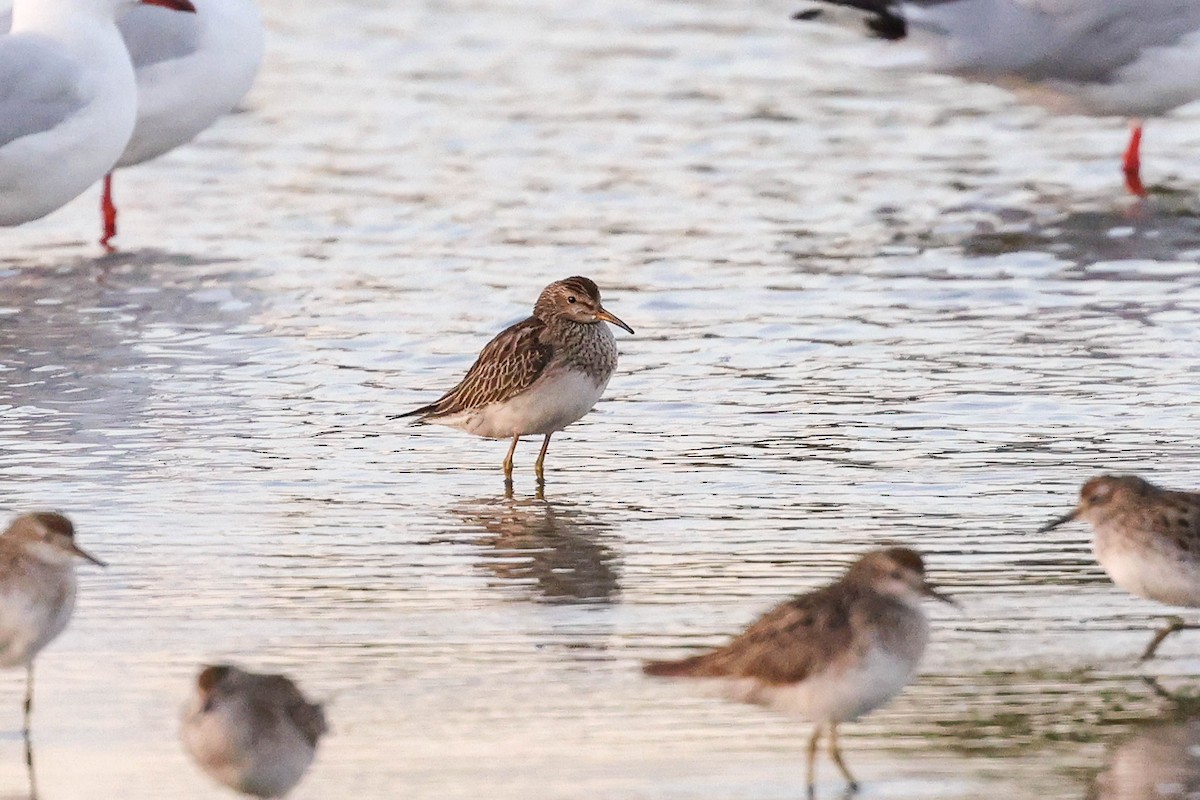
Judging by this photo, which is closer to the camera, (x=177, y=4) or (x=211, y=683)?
(x=211, y=683)

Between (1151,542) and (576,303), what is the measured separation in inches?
120

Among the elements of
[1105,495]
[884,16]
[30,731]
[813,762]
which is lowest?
[884,16]

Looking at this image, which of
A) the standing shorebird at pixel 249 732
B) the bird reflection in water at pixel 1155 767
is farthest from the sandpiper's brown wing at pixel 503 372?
the standing shorebird at pixel 249 732

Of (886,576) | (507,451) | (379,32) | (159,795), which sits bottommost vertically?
(379,32)

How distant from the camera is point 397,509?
8.34 meters

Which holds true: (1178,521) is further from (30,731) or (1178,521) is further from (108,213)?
(108,213)

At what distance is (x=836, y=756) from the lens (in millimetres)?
5840

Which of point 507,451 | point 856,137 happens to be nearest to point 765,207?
point 856,137

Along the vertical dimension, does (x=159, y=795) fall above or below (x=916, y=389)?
above

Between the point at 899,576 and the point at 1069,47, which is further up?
the point at 899,576

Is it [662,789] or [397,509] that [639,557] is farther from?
[662,789]

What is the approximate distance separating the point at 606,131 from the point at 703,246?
3858 millimetres

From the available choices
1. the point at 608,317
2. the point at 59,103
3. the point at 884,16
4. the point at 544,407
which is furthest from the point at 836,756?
the point at 884,16

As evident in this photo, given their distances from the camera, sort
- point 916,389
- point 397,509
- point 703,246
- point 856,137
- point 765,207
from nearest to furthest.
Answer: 1. point 397,509
2. point 916,389
3. point 703,246
4. point 765,207
5. point 856,137
